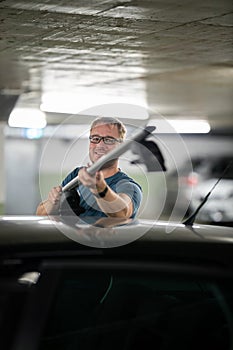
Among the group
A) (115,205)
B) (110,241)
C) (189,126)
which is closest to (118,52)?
(115,205)

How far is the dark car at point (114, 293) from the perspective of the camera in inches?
136

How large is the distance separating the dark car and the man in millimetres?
1278

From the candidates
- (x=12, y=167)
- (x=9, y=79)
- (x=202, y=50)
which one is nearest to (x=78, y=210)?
(x=202, y=50)

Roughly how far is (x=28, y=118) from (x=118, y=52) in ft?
42.3

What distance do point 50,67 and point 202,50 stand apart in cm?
353

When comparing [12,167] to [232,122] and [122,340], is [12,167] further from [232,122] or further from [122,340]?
[122,340]

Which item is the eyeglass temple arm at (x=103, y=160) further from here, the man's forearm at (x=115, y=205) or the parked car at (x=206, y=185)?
the parked car at (x=206, y=185)

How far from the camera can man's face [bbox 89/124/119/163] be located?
613cm

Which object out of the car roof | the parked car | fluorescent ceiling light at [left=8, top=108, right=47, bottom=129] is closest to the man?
the car roof

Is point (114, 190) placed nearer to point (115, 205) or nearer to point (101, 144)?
point (115, 205)

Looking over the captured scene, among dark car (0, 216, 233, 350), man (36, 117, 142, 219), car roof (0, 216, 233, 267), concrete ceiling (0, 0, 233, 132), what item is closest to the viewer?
dark car (0, 216, 233, 350)

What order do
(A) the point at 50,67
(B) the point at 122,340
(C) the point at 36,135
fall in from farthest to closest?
(C) the point at 36,135 < (A) the point at 50,67 < (B) the point at 122,340

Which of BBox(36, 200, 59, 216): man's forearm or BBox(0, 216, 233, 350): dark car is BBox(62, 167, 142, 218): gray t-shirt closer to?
BBox(36, 200, 59, 216): man's forearm

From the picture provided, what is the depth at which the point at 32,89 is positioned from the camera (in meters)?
18.6
